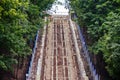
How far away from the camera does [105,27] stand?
24500 millimetres

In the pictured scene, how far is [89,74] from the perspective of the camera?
27172mm

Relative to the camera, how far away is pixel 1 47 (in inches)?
848

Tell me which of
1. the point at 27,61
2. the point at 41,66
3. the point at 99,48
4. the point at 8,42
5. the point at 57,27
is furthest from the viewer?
the point at 57,27

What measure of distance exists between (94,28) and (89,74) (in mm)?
4101

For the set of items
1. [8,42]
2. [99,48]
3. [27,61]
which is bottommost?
[27,61]

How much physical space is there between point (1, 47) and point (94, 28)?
367 inches

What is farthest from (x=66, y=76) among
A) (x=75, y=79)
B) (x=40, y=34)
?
(x=40, y=34)

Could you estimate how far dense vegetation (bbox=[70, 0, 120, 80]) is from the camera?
21719 millimetres

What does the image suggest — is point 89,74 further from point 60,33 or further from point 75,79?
point 60,33

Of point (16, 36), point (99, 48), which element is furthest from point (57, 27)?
point (16, 36)

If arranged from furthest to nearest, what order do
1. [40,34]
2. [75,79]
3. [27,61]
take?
1. [40,34]
2. [27,61]
3. [75,79]

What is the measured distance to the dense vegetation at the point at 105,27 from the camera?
21.7 meters

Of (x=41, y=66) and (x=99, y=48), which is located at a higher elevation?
(x=99, y=48)

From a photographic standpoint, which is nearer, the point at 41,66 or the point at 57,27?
the point at 41,66
